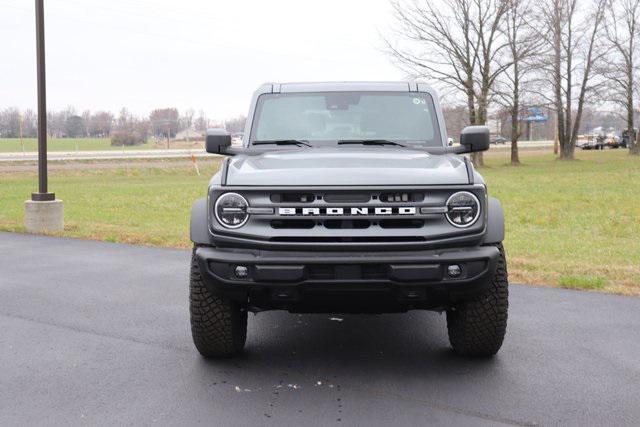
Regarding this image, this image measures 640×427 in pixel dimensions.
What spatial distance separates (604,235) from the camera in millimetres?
12367

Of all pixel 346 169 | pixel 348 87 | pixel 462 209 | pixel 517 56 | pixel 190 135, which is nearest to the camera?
pixel 462 209

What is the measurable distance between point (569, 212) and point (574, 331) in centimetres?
1075

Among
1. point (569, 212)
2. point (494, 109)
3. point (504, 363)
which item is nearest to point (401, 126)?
point (504, 363)

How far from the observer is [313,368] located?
490 cm

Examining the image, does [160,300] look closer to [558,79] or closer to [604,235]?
[604,235]

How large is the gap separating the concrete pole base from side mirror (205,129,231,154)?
8.18 meters

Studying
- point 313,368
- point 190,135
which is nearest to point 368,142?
point 313,368

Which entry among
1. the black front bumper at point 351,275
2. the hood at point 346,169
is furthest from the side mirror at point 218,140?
the black front bumper at point 351,275

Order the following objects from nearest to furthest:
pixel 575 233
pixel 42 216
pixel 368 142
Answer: pixel 368 142 < pixel 575 233 < pixel 42 216

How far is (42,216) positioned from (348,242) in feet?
32.7

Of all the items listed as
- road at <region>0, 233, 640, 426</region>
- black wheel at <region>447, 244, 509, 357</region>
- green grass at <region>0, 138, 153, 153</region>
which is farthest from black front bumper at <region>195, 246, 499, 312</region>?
green grass at <region>0, 138, 153, 153</region>

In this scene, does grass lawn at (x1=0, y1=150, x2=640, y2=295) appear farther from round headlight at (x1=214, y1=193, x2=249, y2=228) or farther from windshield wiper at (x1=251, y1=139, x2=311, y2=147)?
round headlight at (x1=214, y1=193, x2=249, y2=228)

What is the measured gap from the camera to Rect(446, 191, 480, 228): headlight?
14.5 feet

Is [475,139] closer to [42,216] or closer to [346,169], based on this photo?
[346,169]
